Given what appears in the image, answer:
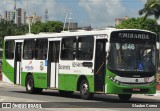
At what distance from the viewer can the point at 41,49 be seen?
2684cm

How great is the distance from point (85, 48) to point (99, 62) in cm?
124

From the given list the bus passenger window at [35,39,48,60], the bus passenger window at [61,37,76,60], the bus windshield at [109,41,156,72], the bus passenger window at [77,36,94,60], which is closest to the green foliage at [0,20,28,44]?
the bus passenger window at [35,39,48,60]

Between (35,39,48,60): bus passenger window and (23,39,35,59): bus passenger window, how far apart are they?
16.9 inches

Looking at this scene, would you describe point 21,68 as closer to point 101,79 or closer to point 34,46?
point 34,46

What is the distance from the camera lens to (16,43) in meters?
29.5

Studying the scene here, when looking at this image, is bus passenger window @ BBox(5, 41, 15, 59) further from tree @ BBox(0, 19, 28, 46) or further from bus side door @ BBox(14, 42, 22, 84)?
tree @ BBox(0, 19, 28, 46)

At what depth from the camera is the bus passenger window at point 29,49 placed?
27734mm

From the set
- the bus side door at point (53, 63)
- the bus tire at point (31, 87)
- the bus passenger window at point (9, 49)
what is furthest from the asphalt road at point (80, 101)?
the bus passenger window at point (9, 49)

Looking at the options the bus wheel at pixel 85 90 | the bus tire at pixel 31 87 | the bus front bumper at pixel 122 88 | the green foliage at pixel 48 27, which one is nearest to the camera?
the bus front bumper at pixel 122 88

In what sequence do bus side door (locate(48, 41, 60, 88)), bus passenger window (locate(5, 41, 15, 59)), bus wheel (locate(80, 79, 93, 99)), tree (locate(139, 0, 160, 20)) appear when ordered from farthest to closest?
tree (locate(139, 0, 160, 20)), bus passenger window (locate(5, 41, 15, 59)), bus side door (locate(48, 41, 60, 88)), bus wheel (locate(80, 79, 93, 99))

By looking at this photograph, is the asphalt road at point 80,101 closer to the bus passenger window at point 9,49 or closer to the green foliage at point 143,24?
the bus passenger window at point 9,49

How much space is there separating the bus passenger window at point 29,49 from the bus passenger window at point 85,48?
4697 millimetres

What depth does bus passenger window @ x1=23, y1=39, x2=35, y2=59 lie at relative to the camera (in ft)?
91.0

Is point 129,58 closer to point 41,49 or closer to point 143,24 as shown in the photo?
point 41,49
